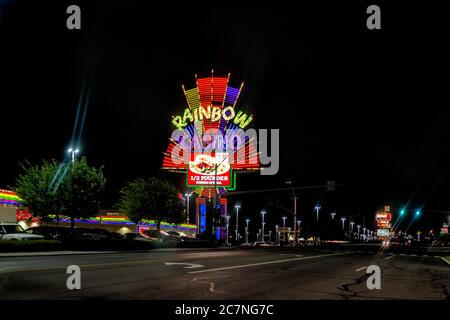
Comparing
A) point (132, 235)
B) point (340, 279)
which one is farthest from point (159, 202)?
point (340, 279)

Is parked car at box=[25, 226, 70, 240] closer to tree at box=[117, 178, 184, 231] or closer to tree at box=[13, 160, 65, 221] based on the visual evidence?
tree at box=[13, 160, 65, 221]

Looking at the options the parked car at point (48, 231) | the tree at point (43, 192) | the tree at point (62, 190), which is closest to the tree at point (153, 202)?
the tree at point (62, 190)

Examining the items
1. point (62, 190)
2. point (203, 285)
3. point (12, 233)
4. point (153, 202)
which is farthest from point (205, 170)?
point (203, 285)

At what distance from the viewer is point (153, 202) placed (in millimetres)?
63062

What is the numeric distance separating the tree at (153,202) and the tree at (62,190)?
17.9 m

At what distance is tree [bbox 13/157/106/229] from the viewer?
1715 inches

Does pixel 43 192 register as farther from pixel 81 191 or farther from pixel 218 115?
pixel 218 115

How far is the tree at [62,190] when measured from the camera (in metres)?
43.6

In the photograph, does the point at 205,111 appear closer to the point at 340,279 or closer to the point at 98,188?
the point at 98,188

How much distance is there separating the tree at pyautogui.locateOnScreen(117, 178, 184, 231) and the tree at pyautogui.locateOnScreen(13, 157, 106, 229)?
58.6ft

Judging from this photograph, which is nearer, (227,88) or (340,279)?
(340,279)

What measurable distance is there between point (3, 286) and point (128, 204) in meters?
52.6

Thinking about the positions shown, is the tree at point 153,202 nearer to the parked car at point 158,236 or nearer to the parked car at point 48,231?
the parked car at point 158,236
